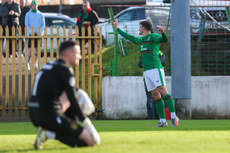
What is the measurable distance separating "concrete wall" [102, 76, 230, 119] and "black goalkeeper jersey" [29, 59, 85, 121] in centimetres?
828

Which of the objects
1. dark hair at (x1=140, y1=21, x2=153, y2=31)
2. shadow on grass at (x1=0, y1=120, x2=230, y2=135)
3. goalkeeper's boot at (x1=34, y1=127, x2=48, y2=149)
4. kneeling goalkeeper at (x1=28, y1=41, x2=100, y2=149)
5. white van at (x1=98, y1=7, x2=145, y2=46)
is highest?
white van at (x1=98, y1=7, x2=145, y2=46)

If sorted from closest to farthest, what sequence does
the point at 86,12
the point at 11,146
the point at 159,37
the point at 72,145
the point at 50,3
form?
1. the point at 72,145
2. the point at 11,146
3. the point at 159,37
4. the point at 86,12
5. the point at 50,3

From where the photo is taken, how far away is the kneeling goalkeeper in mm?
6707

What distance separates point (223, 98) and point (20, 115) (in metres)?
5.21

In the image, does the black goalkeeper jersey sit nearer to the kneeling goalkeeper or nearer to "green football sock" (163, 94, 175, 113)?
the kneeling goalkeeper

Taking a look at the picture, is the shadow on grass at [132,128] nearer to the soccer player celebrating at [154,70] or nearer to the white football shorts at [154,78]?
the soccer player celebrating at [154,70]

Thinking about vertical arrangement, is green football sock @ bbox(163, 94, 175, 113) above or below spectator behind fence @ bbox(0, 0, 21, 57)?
below

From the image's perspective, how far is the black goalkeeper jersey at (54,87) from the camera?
22.1 ft

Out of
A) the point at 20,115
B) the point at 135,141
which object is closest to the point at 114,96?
the point at 20,115

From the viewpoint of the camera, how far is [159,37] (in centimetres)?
1100

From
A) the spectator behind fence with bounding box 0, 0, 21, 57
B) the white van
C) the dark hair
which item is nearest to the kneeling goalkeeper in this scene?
the dark hair

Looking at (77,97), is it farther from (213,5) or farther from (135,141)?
(213,5)

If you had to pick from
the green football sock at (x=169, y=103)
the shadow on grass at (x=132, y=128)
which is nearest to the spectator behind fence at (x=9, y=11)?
the shadow on grass at (x=132, y=128)

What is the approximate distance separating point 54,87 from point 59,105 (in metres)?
0.25
